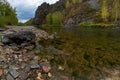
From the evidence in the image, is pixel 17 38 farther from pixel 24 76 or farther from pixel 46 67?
pixel 24 76

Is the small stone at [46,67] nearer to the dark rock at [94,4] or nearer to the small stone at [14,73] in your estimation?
the small stone at [14,73]

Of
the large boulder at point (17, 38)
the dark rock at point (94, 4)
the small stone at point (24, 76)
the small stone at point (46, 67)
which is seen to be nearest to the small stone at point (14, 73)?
the small stone at point (24, 76)

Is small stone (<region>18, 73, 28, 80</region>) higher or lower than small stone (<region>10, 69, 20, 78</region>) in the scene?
lower

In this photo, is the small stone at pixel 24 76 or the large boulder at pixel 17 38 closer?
the small stone at pixel 24 76

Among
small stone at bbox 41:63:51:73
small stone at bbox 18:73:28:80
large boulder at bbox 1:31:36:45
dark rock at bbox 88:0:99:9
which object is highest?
dark rock at bbox 88:0:99:9

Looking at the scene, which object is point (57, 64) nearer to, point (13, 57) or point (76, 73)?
point (76, 73)

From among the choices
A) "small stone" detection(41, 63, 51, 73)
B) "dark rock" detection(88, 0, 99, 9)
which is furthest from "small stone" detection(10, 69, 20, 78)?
"dark rock" detection(88, 0, 99, 9)

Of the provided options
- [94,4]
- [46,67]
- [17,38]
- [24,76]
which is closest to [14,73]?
[24,76]

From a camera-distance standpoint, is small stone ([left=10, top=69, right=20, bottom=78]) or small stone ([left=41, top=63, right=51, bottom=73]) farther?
small stone ([left=41, top=63, right=51, bottom=73])

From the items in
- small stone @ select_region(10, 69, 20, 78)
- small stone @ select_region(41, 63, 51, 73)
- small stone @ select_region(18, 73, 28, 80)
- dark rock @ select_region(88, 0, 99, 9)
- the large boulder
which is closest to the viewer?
small stone @ select_region(18, 73, 28, 80)

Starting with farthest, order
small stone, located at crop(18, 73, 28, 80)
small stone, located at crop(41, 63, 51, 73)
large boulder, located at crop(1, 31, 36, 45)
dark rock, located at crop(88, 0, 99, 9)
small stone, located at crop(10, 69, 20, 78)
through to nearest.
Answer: dark rock, located at crop(88, 0, 99, 9), large boulder, located at crop(1, 31, 36, 45), small stone, located at crop(41, 63, 51, 73), small stone, located at crop(10, 69, 20, 78), small stone, located at crop(18, 73, 28, 80)

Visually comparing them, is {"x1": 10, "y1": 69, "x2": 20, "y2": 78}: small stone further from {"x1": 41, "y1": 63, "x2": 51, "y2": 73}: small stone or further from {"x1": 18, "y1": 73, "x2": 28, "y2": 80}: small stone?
{"x1": 41, "y1": 63, "x2": 51, "y2": 73}: small stone

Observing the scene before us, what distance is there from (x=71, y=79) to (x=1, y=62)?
197 inches

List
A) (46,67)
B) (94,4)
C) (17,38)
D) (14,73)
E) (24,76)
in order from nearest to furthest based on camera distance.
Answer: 1. (24,76)
2. (14,73)
3. (46,67)
4. (17,38)
5. (94,4)
